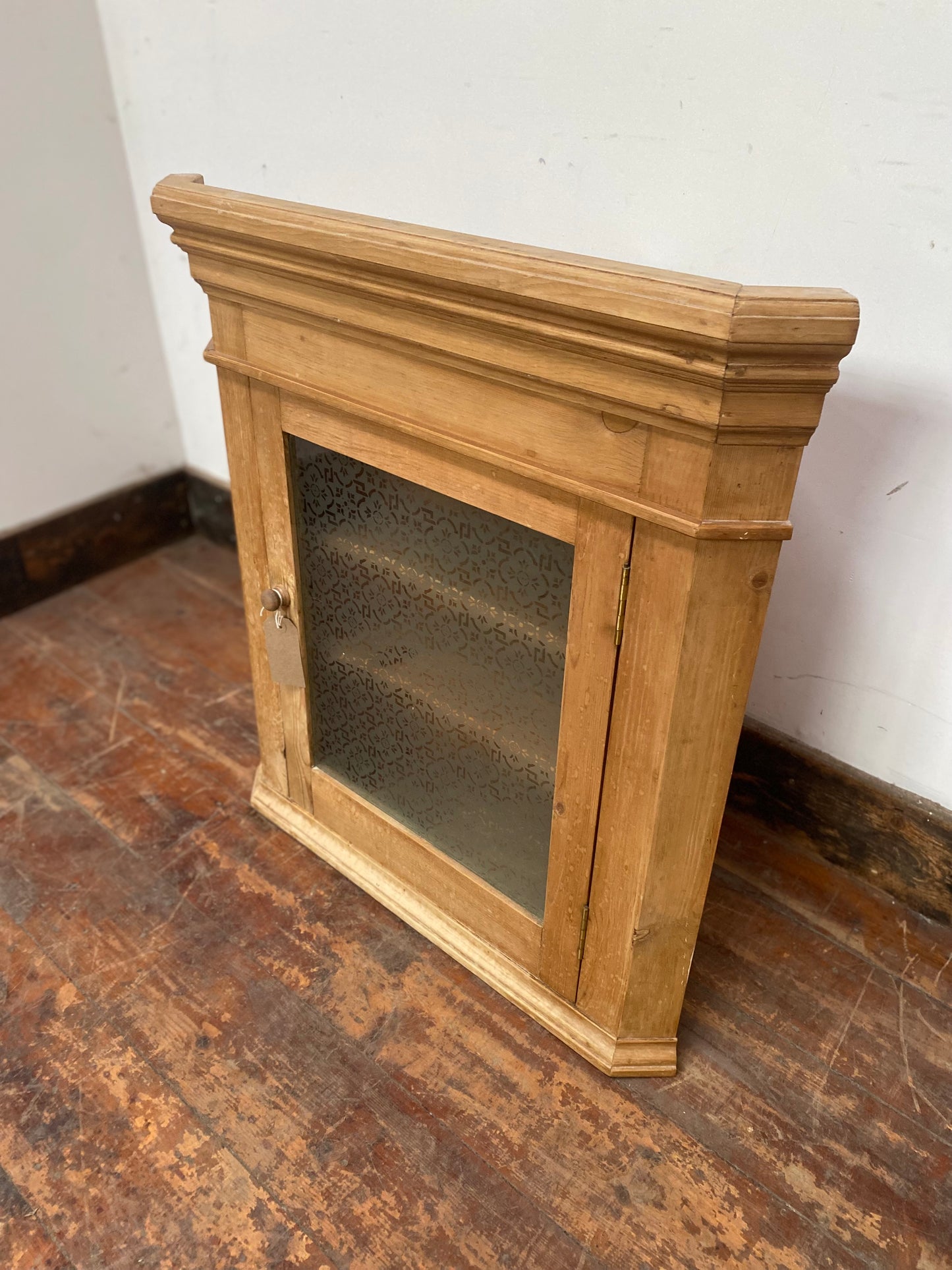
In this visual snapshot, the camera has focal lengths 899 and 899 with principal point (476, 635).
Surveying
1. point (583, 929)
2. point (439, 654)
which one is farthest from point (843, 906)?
point (439, 654)

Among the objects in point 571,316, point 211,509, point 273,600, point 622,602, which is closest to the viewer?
point 571,316

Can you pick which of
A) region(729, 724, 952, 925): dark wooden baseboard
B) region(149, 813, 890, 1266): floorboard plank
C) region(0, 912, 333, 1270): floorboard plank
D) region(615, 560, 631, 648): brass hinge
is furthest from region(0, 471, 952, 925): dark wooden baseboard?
region(0, 912, 333, 1270): floorboard plank

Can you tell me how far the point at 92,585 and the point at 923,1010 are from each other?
2010mm

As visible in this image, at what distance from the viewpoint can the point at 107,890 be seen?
4.79ft

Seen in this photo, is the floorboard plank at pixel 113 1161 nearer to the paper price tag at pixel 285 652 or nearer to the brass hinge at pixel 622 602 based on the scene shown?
the paper price tag at pixel 285 652

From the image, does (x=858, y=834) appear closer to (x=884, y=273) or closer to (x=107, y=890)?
(x=884, y=273)

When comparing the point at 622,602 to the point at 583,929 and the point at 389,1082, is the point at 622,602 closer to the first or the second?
the point at 583,929

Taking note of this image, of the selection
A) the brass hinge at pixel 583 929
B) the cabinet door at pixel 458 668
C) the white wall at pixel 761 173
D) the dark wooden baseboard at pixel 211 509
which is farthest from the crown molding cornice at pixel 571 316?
the dark wooden baseboard at pixel 211 509

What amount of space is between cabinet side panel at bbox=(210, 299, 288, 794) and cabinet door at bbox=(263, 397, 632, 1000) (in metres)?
0.05

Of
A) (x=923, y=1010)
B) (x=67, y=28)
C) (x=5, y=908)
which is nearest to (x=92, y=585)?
(x=5, y=908)

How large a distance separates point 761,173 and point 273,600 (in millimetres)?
877

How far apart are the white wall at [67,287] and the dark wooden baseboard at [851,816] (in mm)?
1678

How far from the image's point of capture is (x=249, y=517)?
129 centimetres

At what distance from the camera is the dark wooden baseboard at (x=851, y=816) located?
4.66ft
